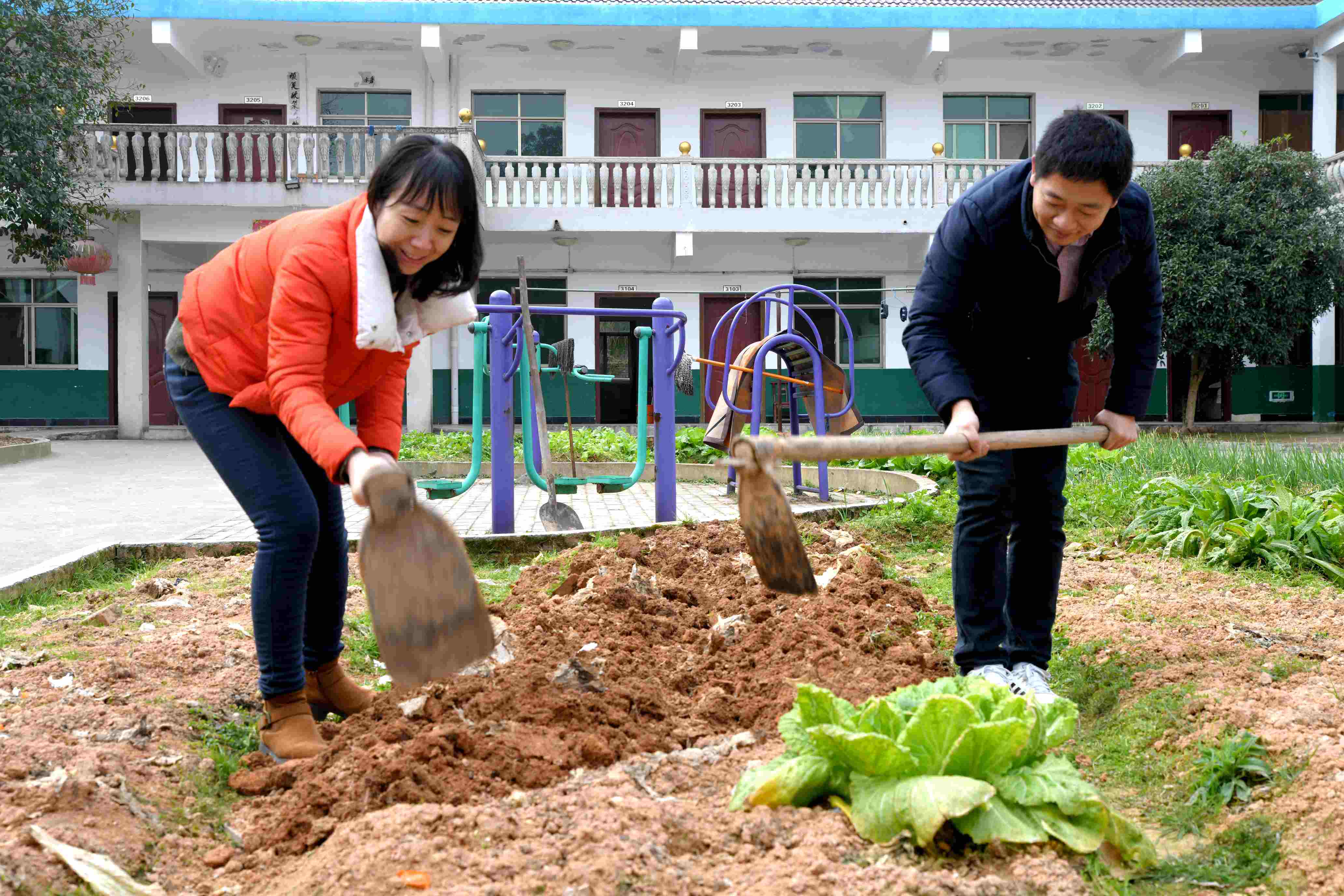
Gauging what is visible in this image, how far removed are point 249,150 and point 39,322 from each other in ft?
19.2

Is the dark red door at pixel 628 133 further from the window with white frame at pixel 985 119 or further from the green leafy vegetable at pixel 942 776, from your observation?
the green leafy vegetable at pixel 942 776

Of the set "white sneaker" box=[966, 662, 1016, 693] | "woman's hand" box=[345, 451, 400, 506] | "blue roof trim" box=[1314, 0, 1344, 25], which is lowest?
"white sneaker" box=[966, 662, 1016, 693]

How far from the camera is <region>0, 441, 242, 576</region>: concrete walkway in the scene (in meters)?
6.71

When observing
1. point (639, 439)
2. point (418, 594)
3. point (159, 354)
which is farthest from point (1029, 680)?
point (159, 354)

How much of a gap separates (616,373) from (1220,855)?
18.9 m

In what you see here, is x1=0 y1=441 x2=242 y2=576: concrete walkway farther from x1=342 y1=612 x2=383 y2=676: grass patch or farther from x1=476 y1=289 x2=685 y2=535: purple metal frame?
x1=342 y1=612 x2=383 y2=676: grass patch

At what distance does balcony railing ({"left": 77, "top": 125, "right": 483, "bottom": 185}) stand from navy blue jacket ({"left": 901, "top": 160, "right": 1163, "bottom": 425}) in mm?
15795

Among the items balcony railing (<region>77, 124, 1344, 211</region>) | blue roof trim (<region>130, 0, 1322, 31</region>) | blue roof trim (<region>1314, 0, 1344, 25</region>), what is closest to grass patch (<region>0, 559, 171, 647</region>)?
balcony railing (<region>77, 124, 1344, 211</region>)

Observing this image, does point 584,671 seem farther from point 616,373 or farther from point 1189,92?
point 1189,92

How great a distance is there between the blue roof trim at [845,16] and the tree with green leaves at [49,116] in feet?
14.0

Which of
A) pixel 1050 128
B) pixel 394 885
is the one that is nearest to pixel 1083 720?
pixel 1050 128

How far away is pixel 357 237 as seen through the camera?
2561mm

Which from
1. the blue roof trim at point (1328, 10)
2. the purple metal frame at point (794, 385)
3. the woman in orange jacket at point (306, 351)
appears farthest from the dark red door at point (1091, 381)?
the woman in orange jacket at point (306, 351)

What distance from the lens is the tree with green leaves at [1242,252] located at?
55.2ft
